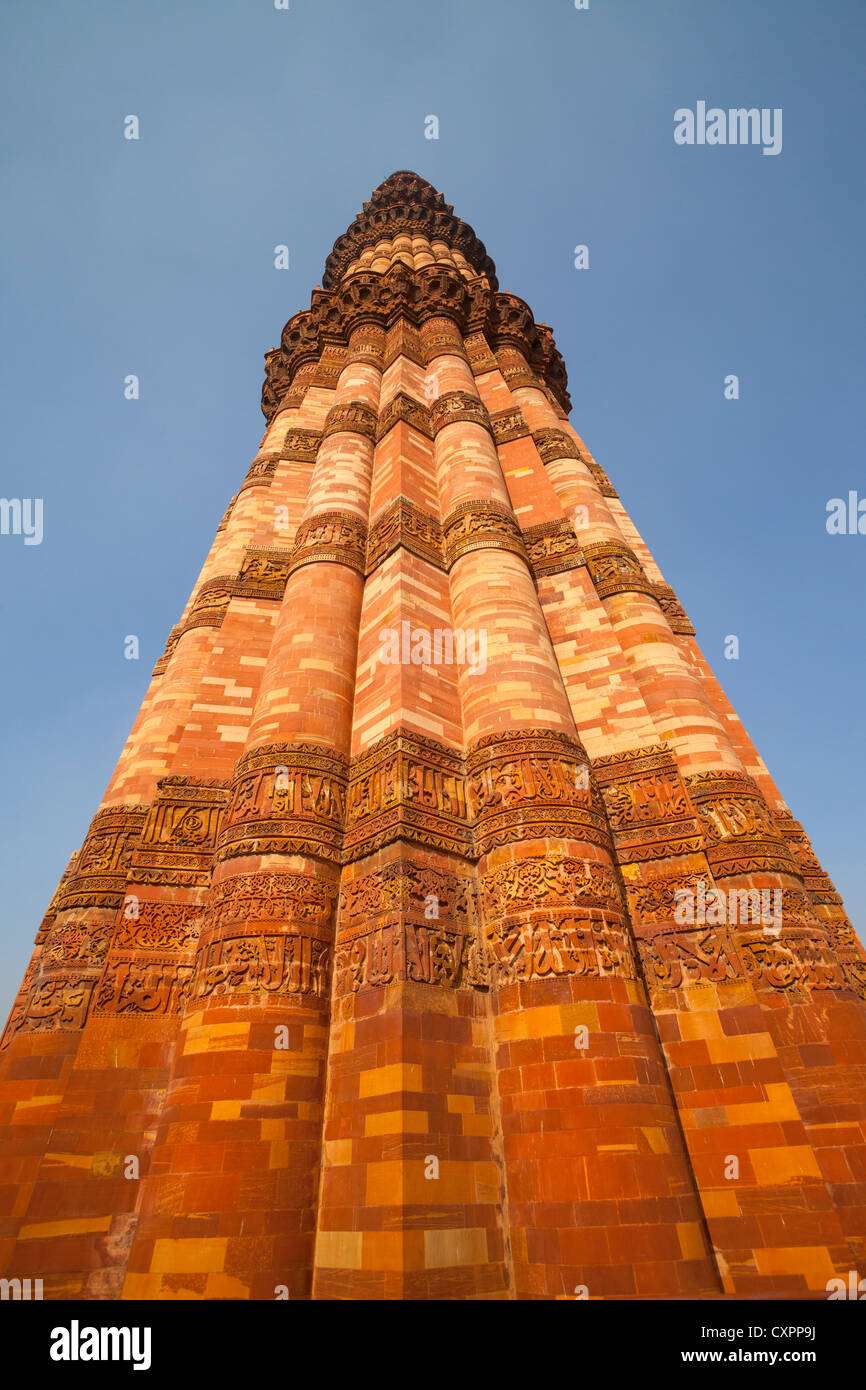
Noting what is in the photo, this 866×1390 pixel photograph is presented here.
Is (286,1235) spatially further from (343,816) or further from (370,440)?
(370,440)

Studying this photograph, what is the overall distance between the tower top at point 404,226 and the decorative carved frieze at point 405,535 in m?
18.5

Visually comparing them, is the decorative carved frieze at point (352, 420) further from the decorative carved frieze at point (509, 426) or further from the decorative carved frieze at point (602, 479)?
the decorative carved frieze at point (602, 479)

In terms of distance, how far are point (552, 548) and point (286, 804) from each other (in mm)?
7274

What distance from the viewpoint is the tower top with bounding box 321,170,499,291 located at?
2452 centimetres

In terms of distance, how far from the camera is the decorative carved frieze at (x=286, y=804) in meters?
6.79

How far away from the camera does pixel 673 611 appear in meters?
13.4

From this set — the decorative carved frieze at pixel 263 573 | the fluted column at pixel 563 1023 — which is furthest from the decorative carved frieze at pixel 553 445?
the fluted column at pixel 563 1023

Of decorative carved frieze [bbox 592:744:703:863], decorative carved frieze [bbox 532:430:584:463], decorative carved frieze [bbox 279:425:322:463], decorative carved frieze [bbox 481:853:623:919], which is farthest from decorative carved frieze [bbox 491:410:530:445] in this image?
decorative carved frieze [bbox 481:853:623:919]

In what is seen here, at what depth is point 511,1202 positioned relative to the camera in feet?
16.1

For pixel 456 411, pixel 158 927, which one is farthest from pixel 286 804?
pixel 456 411

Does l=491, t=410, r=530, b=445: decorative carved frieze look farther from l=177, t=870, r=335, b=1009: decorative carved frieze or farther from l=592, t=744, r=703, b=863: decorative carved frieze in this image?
l=177, t=870, r=335, b=1009: decorative carved frieze

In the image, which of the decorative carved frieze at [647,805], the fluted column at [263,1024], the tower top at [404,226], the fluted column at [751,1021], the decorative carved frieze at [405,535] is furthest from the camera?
the tower top at [404,226]

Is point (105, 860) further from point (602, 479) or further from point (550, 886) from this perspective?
point (602, 479)
